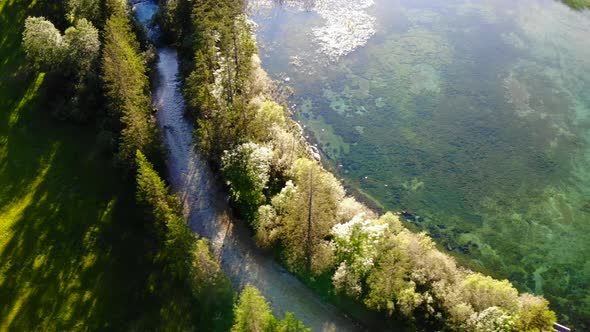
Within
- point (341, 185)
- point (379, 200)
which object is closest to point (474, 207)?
point (379, 200)

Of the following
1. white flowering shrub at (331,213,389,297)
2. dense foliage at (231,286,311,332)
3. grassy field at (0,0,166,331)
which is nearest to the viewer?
dense foliage at (231,286,311,332)

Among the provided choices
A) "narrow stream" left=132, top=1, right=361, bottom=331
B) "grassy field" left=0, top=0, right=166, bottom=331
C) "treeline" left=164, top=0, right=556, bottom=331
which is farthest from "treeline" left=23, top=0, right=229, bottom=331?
"treeline" left=164, top=0, right=556, bottom=331

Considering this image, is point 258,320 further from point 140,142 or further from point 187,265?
point 140,142

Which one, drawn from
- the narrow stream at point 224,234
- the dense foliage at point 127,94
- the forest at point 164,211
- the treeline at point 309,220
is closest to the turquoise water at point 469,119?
the treeline at point 309,220

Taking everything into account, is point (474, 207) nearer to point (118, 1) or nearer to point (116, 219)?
point (116, 219)

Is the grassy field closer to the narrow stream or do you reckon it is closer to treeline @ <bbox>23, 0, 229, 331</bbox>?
treeline @ <bbox>23, 0, 229, 331</bbox>
